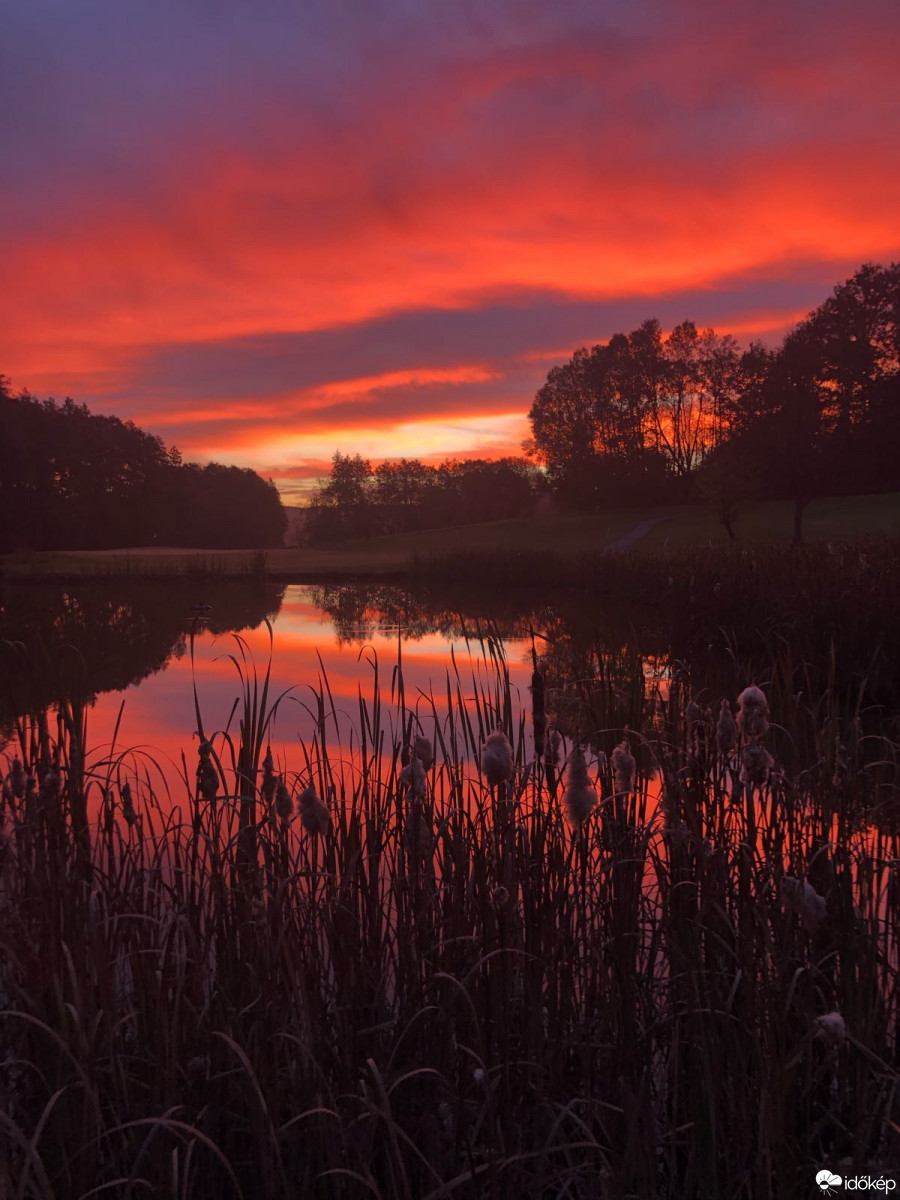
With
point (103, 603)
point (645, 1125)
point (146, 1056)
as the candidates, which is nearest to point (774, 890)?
point (645, 1125)

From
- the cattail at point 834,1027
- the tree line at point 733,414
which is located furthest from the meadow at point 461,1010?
the tree line at point 733,414

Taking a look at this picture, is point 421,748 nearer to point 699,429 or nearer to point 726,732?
point 726,732

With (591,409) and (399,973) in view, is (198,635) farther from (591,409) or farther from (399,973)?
(591,409)

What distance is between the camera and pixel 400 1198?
1955 mm

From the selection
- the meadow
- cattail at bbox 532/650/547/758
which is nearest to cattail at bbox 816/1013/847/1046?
the meadow

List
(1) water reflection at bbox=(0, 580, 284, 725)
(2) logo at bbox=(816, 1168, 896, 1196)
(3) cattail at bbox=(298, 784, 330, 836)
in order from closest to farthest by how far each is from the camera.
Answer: (2) logo at bbox=(816, 1168, 896, 1196)
(3) cattail at bbox=(298, 784, 330, 836)
(1) water reflection at bbox=(0, 580, 284, 725)

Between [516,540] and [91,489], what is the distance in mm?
28971

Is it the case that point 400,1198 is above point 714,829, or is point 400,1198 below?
below

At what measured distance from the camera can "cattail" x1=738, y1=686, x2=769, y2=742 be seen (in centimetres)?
215

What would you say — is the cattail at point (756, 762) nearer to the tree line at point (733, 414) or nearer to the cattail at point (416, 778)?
the cattail at point (416, 778)

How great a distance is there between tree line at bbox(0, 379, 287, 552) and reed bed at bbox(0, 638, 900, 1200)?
52968 millimetres

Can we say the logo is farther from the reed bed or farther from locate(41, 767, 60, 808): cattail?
locate(41, 767, 60, 808): cattail

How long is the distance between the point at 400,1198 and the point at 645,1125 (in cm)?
58

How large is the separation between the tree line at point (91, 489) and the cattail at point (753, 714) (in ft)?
177
